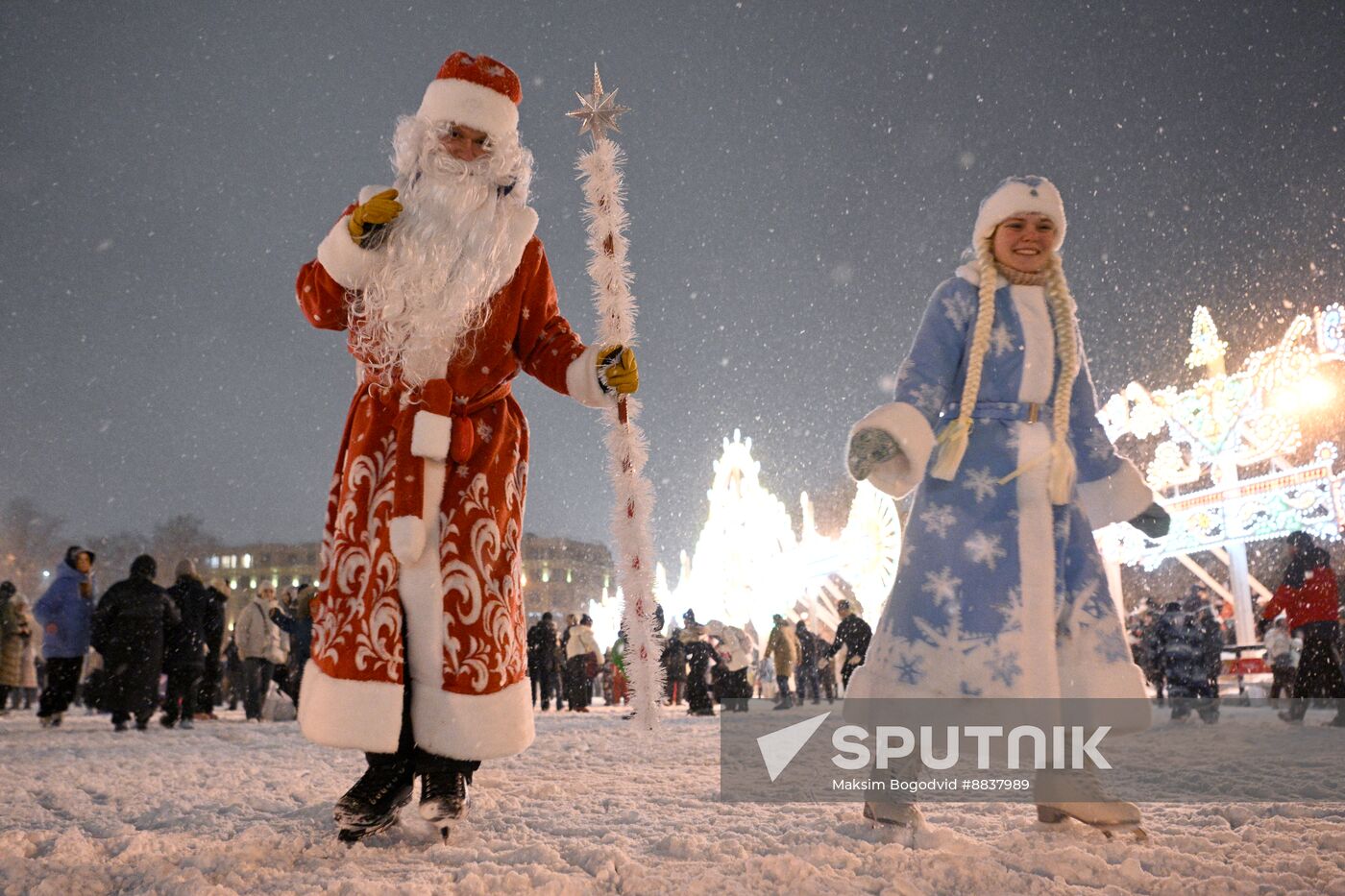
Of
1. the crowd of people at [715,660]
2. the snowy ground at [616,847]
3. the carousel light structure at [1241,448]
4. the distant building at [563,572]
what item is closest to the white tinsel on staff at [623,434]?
the snowy ground at [616,847]

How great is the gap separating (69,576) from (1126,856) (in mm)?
9961

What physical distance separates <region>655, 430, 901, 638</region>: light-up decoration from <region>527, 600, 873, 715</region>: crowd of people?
2.92 metres

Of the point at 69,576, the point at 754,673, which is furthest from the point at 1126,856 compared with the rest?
the point at 754,673

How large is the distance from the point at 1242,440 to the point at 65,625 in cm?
1920

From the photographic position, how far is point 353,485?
3057 mm

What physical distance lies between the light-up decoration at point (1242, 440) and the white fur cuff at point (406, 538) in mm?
A: 17793

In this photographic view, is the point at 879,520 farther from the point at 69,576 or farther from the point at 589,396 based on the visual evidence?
the point at 589,396

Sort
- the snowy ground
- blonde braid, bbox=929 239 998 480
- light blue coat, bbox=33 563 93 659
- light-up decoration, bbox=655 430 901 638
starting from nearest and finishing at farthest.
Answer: the snowy ground, blonde braid, bbox=929 239 998 480, light blue coat, bbox=33 563 93 659, light-up decoration, bbox=655 430 901 638

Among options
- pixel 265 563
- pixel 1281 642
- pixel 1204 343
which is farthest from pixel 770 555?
pixel 265 563

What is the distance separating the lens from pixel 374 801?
2891 mm

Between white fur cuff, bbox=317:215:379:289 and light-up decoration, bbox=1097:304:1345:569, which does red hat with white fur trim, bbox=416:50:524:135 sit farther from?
light-up decoration, bbox=1097:304:1345:569

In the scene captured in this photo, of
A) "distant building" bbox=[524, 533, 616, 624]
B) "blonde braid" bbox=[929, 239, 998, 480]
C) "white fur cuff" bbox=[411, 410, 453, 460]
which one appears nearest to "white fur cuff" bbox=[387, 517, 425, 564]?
"white fur cuff" bbox=[411, 410, 453, 460]

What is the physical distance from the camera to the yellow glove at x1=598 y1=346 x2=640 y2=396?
3424 millimetres

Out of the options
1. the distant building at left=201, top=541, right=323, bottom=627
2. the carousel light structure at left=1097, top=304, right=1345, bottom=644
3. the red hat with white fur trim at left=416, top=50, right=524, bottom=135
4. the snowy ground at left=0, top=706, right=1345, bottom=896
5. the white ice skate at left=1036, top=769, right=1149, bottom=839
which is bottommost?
the snowy ground at left=0, top=706, right=1345, bottom=896
